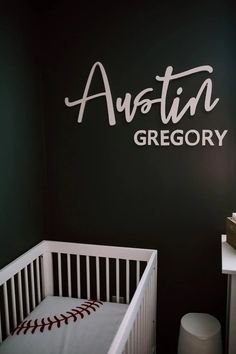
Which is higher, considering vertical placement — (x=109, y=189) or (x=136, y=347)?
(x=109, y=189)

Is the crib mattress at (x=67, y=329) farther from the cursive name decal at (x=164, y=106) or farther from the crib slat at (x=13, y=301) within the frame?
the cursive name decal at (x=164, y=106)

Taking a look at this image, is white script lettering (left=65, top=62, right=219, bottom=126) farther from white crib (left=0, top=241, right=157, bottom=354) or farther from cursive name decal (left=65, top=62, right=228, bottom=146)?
white crib (left=0, top=241, right=157, bottom=354)

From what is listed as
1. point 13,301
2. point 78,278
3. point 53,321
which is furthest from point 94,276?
point 13,301

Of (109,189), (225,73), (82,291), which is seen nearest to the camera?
(225,73)

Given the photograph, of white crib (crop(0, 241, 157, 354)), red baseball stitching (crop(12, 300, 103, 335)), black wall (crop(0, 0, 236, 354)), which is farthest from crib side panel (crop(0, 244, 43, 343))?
black wall (crop(0, 0, 236, 354))

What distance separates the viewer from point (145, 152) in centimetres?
210

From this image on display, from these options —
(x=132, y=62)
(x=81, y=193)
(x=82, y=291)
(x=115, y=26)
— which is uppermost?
(x=115, y=26)

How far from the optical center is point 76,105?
216 centimetres

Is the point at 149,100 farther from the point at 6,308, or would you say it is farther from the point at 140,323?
the point at 6,308

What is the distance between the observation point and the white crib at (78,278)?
183 centimetres

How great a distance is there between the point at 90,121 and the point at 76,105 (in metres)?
0.14

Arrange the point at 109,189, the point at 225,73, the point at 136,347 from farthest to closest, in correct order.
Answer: the point at 109,189 < the point at 225,73 < the point at 136,347

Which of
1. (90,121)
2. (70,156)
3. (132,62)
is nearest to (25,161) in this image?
(70,156)

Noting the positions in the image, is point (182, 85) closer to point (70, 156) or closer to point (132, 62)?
point (132, 62)
